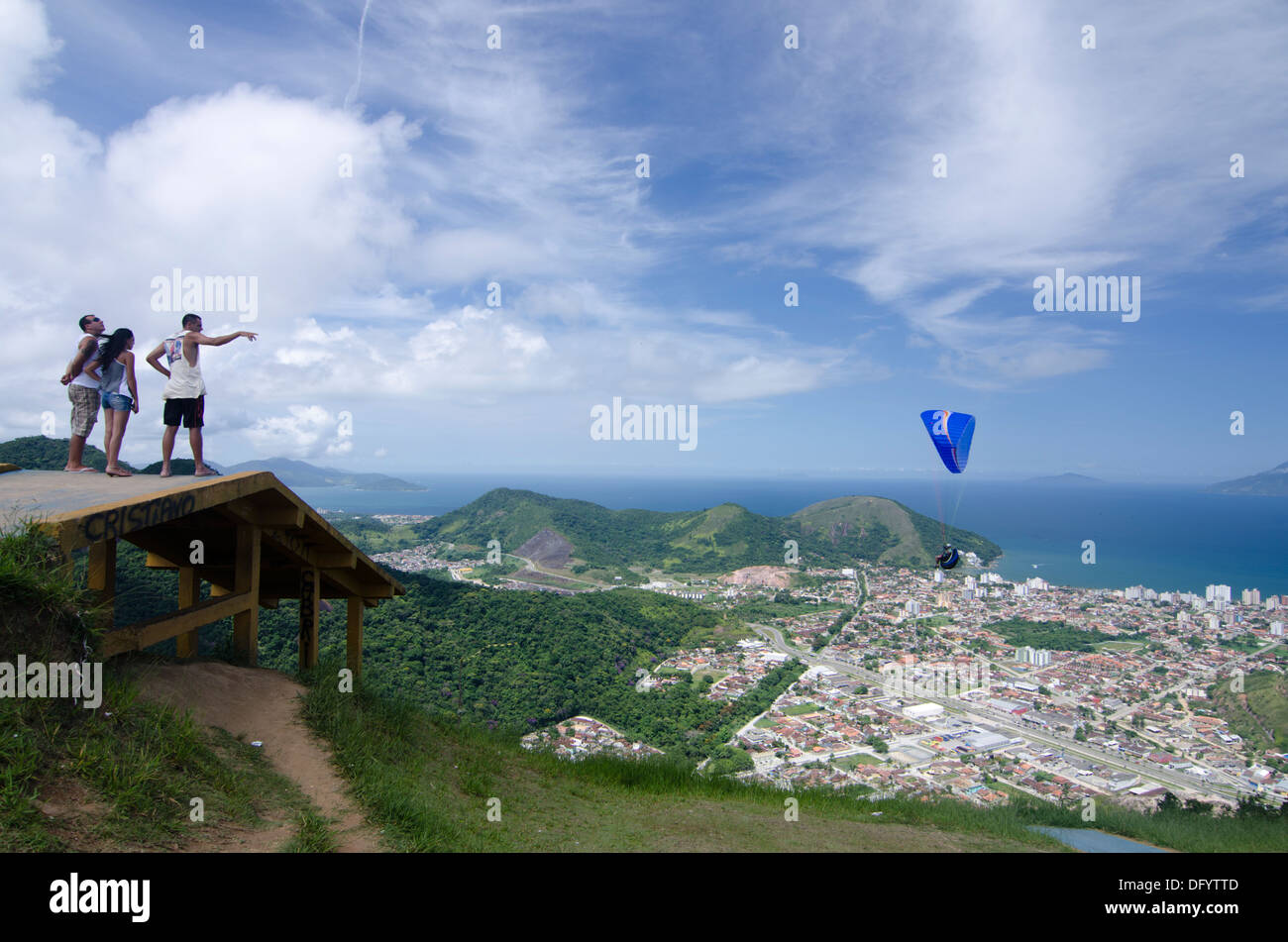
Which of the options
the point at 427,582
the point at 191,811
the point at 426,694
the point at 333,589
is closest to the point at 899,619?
the point at 427,582

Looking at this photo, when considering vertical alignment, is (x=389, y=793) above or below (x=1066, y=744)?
above

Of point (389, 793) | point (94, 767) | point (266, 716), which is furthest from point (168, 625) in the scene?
point (389, 793)

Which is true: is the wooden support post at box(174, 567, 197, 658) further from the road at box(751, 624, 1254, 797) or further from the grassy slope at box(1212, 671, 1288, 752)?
the grassy slope at box(1212, 671, 1288, 752)

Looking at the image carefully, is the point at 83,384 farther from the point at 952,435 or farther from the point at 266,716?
the point at 952,435

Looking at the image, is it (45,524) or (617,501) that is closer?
(45,524)

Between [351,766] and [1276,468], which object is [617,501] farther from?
[1276,468]
